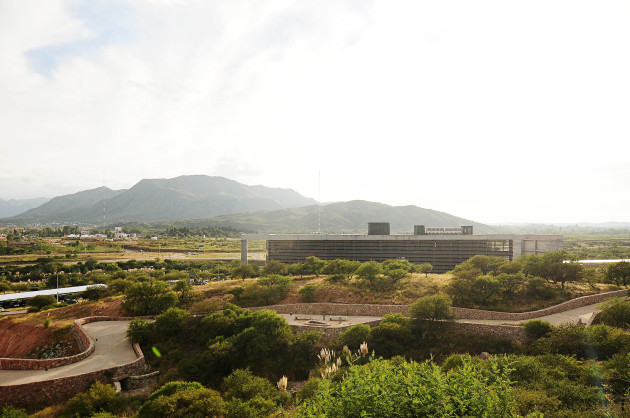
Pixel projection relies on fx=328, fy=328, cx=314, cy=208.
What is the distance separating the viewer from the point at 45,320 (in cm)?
4138

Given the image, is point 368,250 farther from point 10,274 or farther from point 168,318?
point 10,274

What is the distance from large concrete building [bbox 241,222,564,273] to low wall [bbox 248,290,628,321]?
32.0m

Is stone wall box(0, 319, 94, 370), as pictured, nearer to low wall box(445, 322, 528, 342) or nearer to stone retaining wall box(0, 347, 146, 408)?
stone retaining wall box(0, 347, 146, 408)

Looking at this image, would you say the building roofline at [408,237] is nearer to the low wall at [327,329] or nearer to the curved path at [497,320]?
the curved path at [497,320]

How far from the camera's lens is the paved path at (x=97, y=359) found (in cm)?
2669

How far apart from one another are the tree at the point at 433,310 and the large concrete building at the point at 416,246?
127 ft

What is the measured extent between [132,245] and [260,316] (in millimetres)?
131904

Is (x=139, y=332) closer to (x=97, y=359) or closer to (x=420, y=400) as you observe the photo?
(x=97, y=359)

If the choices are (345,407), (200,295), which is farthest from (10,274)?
(345,407)

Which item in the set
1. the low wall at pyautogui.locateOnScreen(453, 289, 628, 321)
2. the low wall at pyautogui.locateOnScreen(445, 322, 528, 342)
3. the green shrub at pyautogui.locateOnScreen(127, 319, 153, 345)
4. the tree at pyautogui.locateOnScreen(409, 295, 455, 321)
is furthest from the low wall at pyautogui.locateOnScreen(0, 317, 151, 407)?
the low wall at pyautogui.locateOnScreen(453, 289, 628, 321)

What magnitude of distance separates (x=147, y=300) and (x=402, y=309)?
3252 cm

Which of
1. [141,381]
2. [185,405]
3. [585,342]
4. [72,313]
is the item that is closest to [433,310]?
[585,342]

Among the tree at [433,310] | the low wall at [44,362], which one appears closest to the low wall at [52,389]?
the low wall at [44,362]

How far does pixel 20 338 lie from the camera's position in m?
38.2
